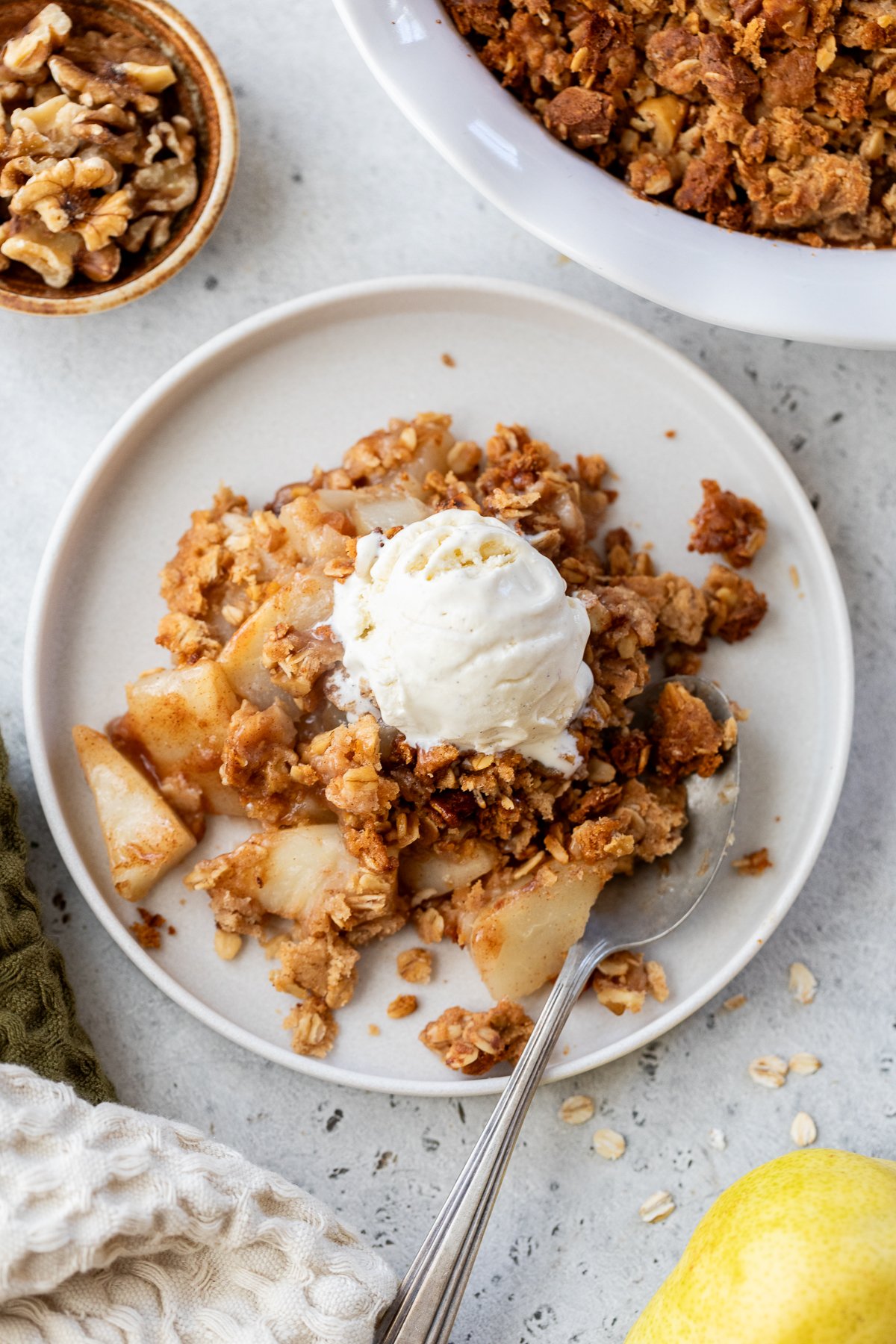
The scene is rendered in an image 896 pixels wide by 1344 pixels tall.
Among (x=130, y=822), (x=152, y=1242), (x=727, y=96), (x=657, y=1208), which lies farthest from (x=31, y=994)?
(x=727, y=96)

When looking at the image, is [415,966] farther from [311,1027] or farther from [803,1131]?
[803,1131]

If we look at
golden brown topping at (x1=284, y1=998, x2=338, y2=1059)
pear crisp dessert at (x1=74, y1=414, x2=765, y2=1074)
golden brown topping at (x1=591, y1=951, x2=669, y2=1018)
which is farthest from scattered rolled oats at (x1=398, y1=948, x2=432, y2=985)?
golden brown topping at (x1=591, y1=951, x2=669, y2=1018)

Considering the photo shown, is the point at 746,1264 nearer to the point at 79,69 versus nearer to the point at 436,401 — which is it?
the point at 436,401

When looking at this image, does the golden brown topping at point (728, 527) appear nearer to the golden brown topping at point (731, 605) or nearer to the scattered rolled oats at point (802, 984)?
the golden brown topping at point (731, 605)

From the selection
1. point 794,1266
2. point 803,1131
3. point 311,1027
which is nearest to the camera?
point 794,1266

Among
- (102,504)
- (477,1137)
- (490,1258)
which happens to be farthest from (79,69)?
(490,1258)
